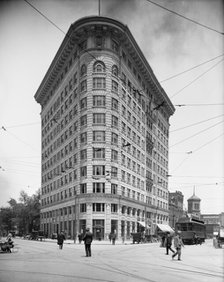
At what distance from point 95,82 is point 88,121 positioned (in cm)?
554

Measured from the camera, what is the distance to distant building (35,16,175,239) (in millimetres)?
52344

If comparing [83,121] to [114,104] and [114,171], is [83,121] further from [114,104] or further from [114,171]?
[114,171]

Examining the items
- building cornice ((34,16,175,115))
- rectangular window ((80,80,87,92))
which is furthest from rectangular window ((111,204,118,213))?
rectangular window ((80,80,87,92))

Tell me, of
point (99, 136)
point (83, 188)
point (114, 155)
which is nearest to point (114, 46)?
point (99, 136)

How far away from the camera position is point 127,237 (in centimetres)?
5703

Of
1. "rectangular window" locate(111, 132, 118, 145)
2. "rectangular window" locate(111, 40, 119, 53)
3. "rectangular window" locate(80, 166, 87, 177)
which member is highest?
"rectangular window" locate(111, 40, 119, 53)

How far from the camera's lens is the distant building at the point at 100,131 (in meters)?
52.3

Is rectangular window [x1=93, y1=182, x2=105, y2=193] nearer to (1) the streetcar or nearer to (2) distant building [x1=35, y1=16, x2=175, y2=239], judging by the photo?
(2) distant building [x1=35, y1=16, x2=175, y2=239]

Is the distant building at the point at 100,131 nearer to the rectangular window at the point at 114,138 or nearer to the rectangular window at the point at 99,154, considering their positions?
the rectangular window at the point at 99,154

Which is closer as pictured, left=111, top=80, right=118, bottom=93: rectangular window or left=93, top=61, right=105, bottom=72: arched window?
left=93, top=61, right=105, bottom=72: arched window

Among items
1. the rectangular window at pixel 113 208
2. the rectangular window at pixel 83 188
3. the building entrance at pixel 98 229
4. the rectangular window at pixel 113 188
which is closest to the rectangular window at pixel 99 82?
the rectangular window at pixel 83 188

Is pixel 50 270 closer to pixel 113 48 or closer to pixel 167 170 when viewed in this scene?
pixel 113 48

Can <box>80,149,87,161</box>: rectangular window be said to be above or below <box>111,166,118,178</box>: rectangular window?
above

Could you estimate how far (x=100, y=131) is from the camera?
174 ft
